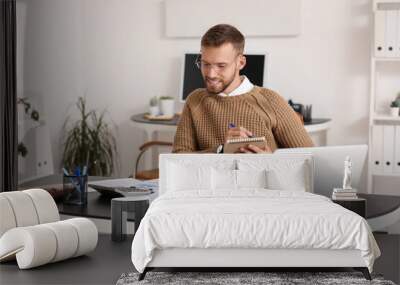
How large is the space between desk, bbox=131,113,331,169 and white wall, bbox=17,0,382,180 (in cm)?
12

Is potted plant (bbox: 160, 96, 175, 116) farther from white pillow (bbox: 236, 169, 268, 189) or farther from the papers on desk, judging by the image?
white pillow (bbox: 236, 169, 268, 189)

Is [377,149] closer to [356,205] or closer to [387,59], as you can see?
[387,59]

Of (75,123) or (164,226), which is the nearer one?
(164,226)

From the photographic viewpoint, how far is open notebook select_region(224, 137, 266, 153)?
4.47 meters

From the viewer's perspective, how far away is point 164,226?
142 inches

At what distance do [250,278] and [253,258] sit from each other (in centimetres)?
10

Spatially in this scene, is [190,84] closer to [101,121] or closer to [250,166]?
[101,121]

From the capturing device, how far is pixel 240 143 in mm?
4473

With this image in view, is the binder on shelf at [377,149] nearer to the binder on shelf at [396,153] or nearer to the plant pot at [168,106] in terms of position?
the binder on shelf at [396,153]

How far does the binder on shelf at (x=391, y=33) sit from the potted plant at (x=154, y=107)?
217cm

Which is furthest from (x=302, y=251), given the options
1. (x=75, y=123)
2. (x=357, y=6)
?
(x=75, y=123)

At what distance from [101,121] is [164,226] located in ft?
15.1

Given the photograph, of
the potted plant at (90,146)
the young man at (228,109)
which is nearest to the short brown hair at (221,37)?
the young man at (228,109)

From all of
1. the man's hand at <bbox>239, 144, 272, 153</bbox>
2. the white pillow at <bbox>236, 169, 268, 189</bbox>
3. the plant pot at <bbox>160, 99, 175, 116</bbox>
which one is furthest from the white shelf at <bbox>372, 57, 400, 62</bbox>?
the white pillow at <bbox>236, 169, 268, 189</bbox>
